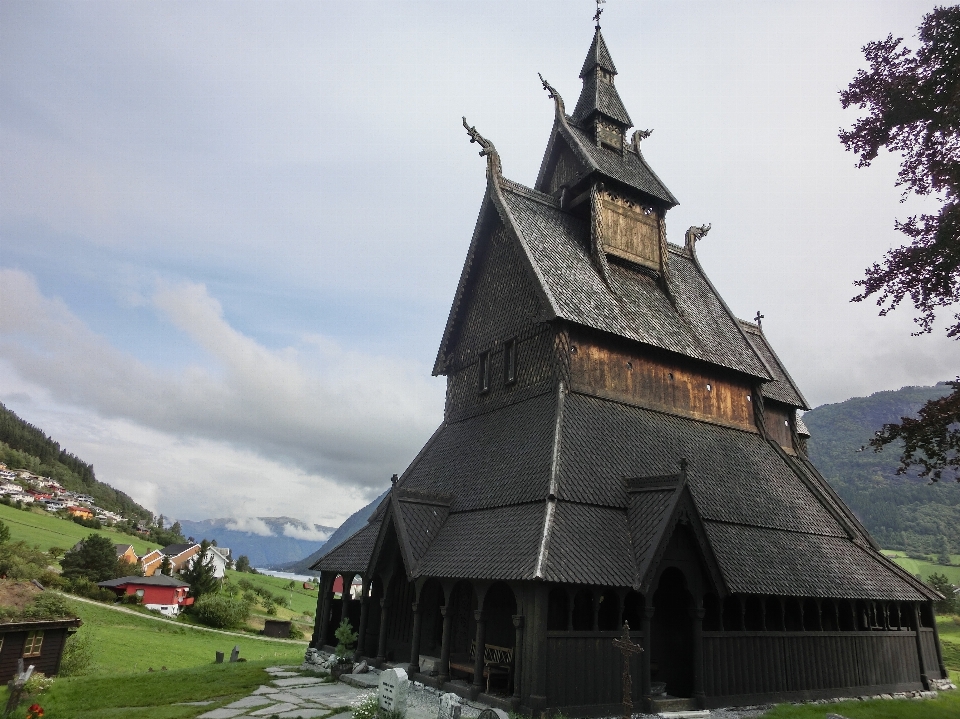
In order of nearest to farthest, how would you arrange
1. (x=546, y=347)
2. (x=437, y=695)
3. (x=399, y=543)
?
(x=437, y=695) → (x=399, y=543) → (x=546, y=347)

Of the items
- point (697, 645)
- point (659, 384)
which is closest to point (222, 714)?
point (697, 645)

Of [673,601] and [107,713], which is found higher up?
[673,601]

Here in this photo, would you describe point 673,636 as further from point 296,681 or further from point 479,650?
point 296,681

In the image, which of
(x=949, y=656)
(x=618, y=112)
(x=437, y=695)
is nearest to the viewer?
(x=437, y=695)

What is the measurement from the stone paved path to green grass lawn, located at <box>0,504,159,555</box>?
242 feet

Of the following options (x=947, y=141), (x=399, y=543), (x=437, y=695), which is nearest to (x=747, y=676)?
(x=437, y=695)

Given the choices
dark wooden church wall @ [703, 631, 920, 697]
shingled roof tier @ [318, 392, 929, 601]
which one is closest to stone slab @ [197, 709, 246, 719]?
shingled roof tier @ [318, 392, 929, 601]

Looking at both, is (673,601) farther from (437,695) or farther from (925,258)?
(925,258)

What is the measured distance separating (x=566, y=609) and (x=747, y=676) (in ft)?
16.3

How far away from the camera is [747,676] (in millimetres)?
15445

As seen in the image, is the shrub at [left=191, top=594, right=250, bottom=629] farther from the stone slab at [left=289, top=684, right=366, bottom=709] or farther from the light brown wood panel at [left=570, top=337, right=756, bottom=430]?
the light brown wood panel at [left=570, top=337, right=756, bottom=430]

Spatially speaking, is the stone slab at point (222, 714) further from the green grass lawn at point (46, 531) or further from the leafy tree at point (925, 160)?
the green grass lawn at point (46, 531)

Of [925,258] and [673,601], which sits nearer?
[925,258]

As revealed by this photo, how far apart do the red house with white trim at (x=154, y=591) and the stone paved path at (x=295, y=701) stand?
51457 mm
